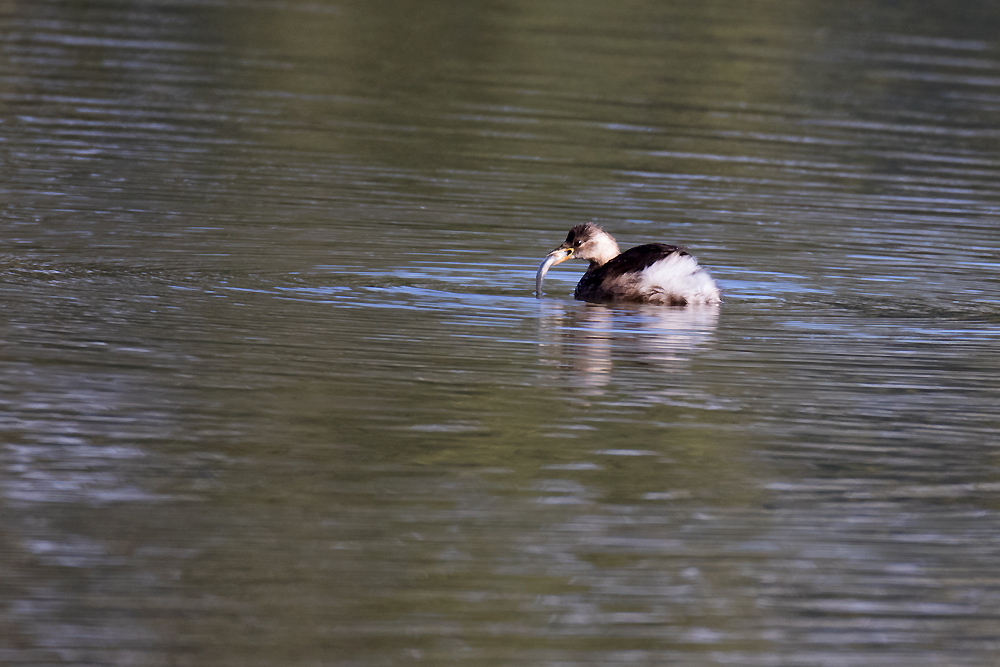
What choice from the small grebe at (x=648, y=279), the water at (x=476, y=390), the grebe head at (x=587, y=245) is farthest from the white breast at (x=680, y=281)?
the grebe head at (x=587, y=245)

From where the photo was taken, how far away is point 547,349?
1034cm

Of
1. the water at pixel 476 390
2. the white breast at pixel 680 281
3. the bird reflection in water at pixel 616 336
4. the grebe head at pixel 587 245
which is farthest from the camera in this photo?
the grebe head at pixel 587 245

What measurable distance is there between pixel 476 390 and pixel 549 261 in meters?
3.34

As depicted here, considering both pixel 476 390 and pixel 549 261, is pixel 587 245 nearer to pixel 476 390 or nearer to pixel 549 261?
pixel 549 261

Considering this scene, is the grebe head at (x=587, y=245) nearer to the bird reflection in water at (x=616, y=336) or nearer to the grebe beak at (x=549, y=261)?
the grebe beak at (x=549, y=261)

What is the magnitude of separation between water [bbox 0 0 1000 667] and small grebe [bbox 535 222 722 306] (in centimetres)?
17

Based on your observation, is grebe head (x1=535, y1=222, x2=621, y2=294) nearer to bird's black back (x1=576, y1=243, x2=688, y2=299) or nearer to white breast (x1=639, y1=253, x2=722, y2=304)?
bird's black back (x1=576, y1=243, x2=688, y2=299)

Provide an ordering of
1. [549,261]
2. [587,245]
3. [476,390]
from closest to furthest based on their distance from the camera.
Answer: [476,390] → [549,261] → [587,245]

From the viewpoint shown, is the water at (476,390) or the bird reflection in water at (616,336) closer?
the water at (476,390)

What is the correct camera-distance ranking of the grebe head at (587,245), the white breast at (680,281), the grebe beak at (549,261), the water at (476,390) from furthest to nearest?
1. the grebe head at (587,245)
2. the grebe beak at (549,261)
3. the white breast at (680,281)
4. the water at (476,390)

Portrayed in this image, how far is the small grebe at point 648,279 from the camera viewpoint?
464 inches

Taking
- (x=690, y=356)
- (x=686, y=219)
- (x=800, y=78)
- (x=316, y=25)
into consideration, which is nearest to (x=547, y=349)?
(x=690, y=356)

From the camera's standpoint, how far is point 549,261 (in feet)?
40.3

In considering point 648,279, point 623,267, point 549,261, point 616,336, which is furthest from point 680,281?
point 616,336
